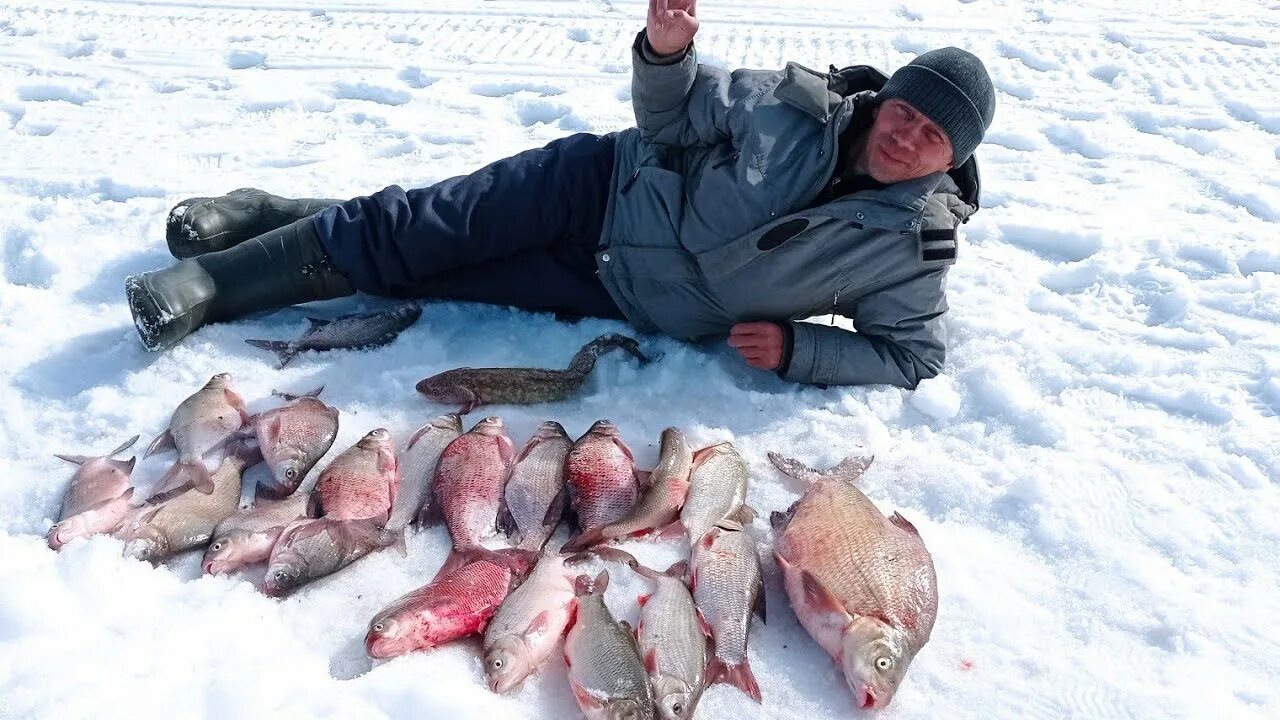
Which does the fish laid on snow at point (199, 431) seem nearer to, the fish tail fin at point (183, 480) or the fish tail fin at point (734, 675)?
the fish tail fin at point (183, 480)

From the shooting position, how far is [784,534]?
2.38 meters

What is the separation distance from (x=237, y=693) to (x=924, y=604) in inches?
63.5

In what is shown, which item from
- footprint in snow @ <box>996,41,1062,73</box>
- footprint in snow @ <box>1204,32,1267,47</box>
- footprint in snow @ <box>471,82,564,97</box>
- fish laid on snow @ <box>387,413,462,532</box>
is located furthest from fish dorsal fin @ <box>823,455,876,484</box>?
footprint in snow @ <box>1204,32,1267,47</box>

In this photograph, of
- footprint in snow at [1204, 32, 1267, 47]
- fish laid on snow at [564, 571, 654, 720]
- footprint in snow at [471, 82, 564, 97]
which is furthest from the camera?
footprint in snow at [1204, 32, 1267, 47]

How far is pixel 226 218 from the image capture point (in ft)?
11.3

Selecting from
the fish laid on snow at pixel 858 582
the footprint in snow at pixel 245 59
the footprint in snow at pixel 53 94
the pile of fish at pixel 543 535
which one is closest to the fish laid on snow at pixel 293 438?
the pile of fish at pixel 543 535

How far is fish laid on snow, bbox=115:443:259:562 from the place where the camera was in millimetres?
2213

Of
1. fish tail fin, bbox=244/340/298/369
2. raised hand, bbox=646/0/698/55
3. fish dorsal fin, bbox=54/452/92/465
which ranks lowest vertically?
fish tail fin, bbox=244/340/298/369

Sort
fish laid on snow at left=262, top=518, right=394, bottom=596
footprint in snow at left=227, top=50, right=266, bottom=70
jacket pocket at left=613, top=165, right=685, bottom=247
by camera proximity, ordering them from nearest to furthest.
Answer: fish laid on snow at left=262, top=518, right=394, bottom=596 → jacket pocket at left=613, top=165, right=685, bottom=247 → footprint in snow at left=227, top=50, right=266, bottom=70

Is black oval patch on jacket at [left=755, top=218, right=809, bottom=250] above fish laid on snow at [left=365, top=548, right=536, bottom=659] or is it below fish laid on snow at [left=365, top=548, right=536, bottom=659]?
above

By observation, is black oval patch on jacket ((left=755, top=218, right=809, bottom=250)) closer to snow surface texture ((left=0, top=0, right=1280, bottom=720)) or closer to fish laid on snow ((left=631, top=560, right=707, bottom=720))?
snow surface texture ((left=0, top=0, right=1280, bottom=720))

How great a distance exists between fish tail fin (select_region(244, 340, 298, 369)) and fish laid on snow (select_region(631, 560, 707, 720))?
5.24ft

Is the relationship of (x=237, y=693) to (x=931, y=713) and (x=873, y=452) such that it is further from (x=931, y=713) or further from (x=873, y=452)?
(x=873, y=452)

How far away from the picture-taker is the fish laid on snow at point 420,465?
2461 millimetres
